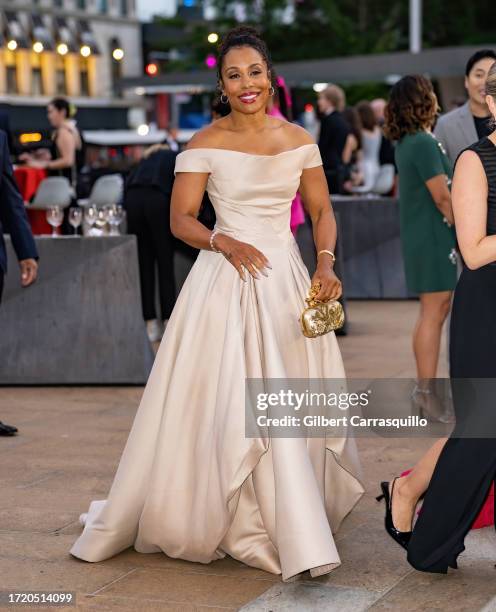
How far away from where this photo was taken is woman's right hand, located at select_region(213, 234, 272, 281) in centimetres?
518

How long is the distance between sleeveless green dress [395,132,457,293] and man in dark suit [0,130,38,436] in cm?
213

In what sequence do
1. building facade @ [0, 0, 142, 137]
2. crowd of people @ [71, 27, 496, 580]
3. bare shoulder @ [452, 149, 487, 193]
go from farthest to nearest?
building facade @ [0, 0, 142, 137], crowd of people @ [71, 27, 496, 580], bare shoulder @ [452, 149, 487, 193]

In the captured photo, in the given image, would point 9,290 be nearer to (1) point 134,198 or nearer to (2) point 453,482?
(1) point 134,198

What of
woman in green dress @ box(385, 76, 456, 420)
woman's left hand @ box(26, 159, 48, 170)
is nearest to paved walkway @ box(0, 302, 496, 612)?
woman in green dress @ box(385, 76, 456, 420)

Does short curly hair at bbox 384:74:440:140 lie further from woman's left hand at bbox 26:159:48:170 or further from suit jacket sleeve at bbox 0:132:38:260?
woman's left hand at bbox 26:159:48:170

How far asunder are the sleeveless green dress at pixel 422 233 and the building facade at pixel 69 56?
48.5 m

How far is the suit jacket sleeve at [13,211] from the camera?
24.9 feet

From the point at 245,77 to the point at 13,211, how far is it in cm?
272

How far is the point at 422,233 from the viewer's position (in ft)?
26.2

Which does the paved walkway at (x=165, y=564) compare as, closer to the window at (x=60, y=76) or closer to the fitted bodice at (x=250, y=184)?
the fitted bodice at (x=250, y=184)

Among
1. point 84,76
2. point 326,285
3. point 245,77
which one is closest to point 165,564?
point 326,285

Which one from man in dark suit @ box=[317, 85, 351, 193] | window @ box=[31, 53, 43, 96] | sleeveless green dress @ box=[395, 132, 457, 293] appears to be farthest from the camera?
window @ box=[31, 53, 43, 96]

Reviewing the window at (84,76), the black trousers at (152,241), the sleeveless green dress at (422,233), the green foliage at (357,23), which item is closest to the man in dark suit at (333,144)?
the black trousers at (152,241)

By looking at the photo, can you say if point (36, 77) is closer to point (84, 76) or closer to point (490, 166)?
point (84, 76)
